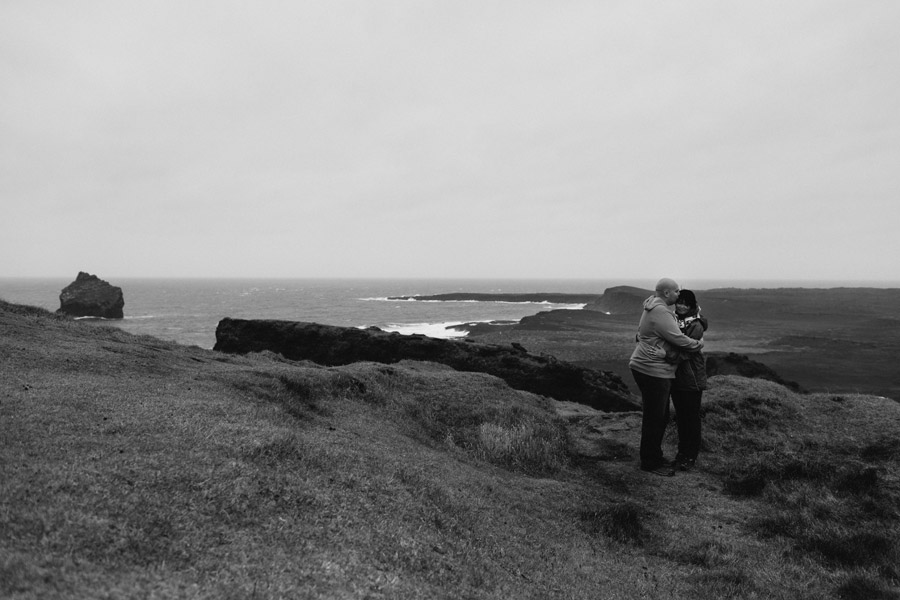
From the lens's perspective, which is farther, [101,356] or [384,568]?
[101,356]

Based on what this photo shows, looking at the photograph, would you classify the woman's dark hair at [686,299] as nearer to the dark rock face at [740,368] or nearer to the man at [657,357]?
the man at [657,357]

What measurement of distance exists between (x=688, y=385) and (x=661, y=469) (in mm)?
1846

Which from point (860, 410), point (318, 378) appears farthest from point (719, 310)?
point (318, 378)

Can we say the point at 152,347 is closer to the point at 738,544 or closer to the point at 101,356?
the point at 101,356

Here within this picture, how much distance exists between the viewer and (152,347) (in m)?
15.7

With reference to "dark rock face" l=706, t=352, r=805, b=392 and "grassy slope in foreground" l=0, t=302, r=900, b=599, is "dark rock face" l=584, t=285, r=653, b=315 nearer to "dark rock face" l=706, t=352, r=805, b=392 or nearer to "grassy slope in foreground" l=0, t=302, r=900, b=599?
"dark rock face" l=706, t=352, r=805, b=392

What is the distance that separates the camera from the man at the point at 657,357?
34.7 feet

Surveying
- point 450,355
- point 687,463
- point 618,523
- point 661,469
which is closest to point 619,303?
point 450,355

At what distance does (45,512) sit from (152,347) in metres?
12.2

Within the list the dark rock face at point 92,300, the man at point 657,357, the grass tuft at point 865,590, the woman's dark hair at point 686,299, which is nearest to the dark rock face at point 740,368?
the woman's dark hair at point 686,299

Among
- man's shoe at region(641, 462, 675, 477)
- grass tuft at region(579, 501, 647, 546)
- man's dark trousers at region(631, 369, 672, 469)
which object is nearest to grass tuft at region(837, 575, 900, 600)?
grass tuft at region(579, 501, 647, 546)

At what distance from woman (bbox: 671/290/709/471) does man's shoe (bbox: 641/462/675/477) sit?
275 millimetres

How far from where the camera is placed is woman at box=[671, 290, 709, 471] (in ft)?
36.5

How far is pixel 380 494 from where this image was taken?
718 cm
